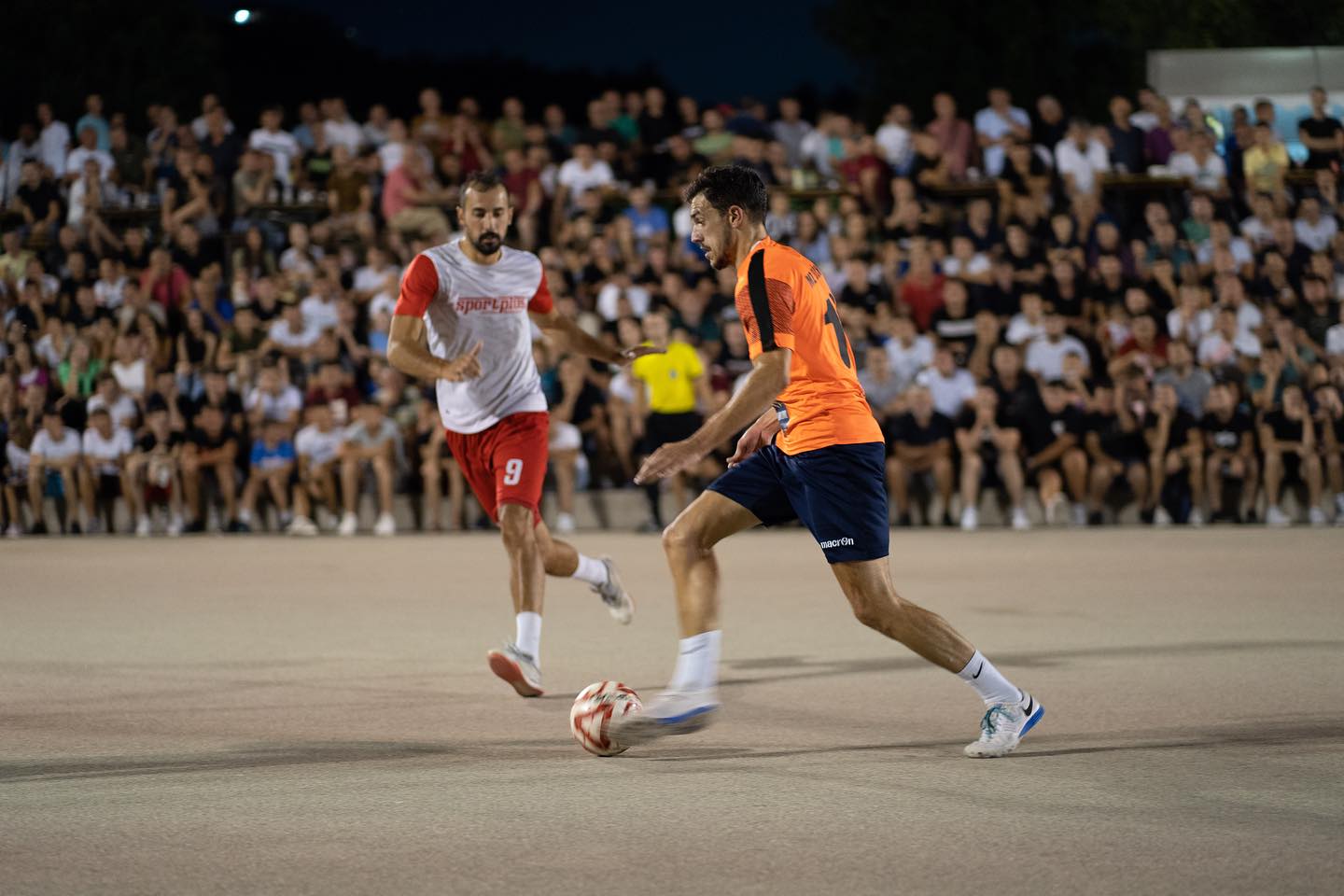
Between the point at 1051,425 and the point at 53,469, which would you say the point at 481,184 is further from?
the point at 53,469

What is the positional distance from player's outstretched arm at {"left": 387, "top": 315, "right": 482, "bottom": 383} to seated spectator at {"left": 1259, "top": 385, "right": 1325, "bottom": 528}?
12.0 m

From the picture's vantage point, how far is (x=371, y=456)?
18.8 metres

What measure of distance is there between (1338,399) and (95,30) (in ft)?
140

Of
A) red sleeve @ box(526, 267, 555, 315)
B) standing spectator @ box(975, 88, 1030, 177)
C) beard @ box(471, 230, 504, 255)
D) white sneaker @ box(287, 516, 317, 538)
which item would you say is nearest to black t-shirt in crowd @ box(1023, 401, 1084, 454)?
standing spectator @ box(975, 88, 1030, 177)

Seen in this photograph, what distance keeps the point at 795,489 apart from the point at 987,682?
1.04 meters

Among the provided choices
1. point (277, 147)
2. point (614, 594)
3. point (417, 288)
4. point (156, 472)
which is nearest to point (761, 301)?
point (417, 288)

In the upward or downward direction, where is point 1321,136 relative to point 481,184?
upward

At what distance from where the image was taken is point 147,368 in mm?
19922

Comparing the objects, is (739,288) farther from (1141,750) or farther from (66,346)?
(66,346)

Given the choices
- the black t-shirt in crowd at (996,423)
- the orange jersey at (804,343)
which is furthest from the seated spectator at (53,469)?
the orange jersey at (804,343)

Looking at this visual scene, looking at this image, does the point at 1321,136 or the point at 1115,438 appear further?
the point at 1321,136

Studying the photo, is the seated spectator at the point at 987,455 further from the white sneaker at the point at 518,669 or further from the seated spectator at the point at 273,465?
the white sneaker at the point at 518,669

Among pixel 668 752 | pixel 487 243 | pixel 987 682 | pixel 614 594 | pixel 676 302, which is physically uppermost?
pixel 676 302

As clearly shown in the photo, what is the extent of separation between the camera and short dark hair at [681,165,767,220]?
21.2 ft
